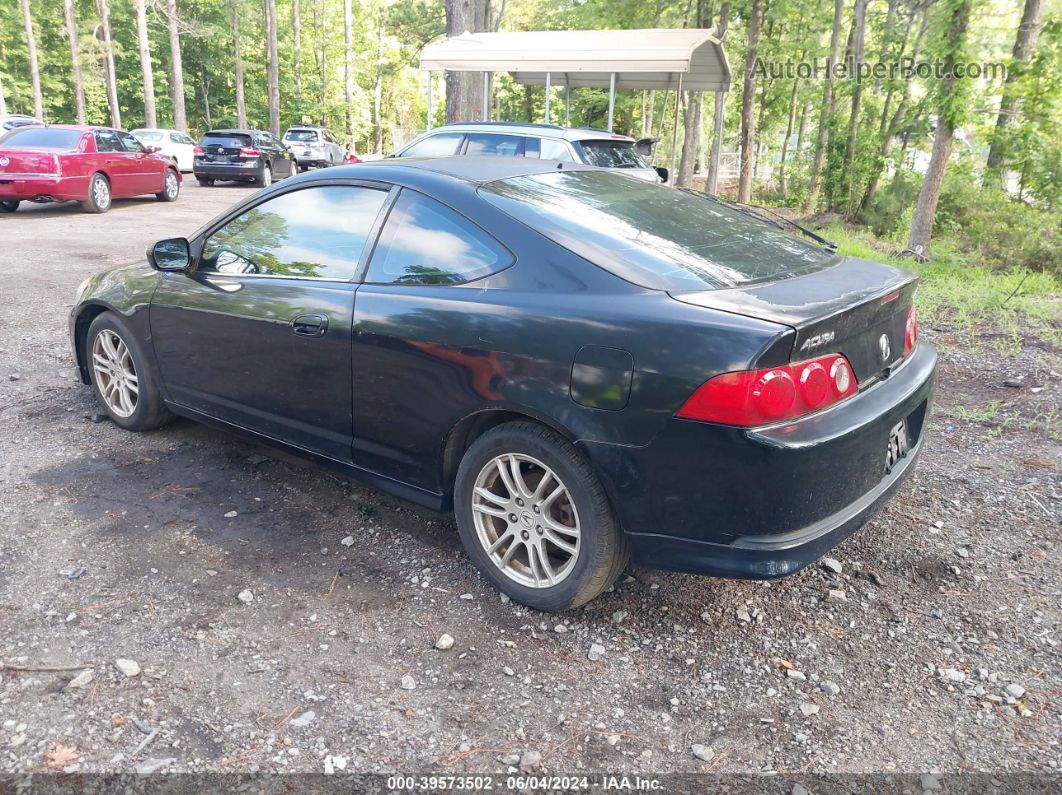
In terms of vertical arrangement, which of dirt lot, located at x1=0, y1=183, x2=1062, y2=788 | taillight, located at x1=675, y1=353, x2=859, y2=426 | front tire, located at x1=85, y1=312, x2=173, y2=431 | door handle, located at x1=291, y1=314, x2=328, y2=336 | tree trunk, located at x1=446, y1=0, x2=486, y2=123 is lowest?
dirt lot, located at x1=0, y1=183, x2=1062, y2=788

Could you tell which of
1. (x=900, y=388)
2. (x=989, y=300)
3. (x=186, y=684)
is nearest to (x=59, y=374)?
(x=186, y=684)

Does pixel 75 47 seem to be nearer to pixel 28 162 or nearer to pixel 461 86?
pixel 28 162

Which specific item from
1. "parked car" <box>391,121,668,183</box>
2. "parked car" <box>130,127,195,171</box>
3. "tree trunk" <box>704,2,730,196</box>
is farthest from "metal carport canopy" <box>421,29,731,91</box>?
"parked car" <box>130,127,195,171</box>

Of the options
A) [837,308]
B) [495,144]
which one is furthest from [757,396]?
[495,144]

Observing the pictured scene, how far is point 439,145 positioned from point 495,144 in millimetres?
1074

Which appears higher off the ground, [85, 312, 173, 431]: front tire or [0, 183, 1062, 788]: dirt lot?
[85, 312, 173, 431]: front tire

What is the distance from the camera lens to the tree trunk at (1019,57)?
409 inches

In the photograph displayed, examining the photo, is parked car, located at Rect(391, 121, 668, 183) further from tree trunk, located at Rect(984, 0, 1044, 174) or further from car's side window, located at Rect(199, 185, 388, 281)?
car's side window, located at Rect(199, 185, 388, 281)

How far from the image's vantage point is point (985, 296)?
27.1ft

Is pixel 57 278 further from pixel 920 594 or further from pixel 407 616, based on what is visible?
pixel 920 594

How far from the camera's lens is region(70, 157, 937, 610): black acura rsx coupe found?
2549 mm

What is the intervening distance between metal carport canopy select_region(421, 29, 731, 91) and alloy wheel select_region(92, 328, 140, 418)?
1174 cm

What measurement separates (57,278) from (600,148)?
6.63 meters

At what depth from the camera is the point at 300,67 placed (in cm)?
4691
